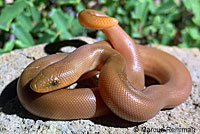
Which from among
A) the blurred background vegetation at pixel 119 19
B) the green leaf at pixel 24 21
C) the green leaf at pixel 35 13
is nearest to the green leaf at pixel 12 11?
the blurred background vegetation at pixel 119 19

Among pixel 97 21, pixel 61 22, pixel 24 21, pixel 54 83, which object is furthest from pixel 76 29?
pixel 54 83

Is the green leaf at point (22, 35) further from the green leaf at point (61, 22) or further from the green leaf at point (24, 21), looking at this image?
the green leaf at point (61, 22)

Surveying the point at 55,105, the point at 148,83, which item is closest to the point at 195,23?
the point at 148,83

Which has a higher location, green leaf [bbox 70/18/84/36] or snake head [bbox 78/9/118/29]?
snake head [bbox 78/9/118/29]

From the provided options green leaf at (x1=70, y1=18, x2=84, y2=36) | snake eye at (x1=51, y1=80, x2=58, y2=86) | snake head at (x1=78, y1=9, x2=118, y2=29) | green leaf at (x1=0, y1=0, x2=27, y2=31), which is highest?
snake head at (x1=78, y1=9, x2=118, y2=29)

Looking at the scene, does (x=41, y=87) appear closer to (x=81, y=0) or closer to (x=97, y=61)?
(x=97, y=61)

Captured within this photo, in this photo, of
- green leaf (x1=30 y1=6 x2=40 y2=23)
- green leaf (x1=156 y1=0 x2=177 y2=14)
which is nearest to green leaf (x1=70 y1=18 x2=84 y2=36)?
green leaf (x1=30 y1=6 x2=40 y2=23)

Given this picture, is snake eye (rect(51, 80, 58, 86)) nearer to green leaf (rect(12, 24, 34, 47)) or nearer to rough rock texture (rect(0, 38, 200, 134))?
rough rock texture (rect(0, 38, 200, 134))

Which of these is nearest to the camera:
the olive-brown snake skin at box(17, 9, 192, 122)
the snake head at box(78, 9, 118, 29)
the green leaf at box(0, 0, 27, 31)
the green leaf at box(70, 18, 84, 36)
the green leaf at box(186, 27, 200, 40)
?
the olive-brown snake skin at box(17, 9, 192, 122)
